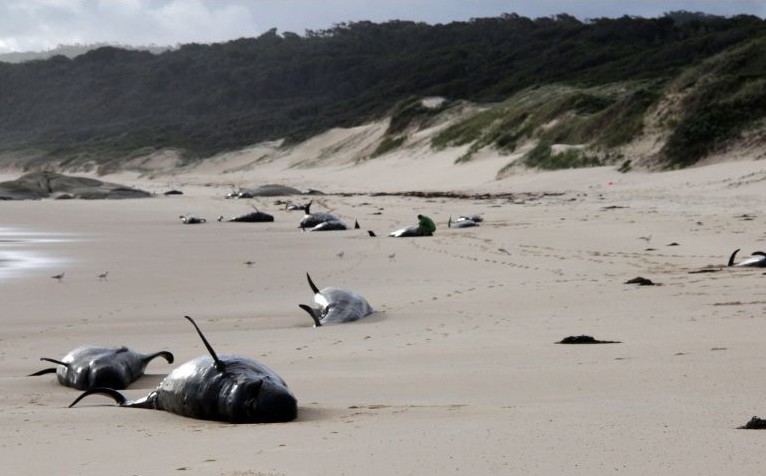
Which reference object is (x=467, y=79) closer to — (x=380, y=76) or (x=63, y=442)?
(x=380, y=76)

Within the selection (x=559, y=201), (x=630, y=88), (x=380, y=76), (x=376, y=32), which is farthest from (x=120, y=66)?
(x=559, y=201)

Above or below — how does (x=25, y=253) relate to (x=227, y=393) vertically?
below

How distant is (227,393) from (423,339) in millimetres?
3005

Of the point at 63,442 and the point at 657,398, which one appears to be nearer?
the point at 63,442

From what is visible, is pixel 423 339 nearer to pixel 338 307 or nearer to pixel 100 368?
pixel 338 307

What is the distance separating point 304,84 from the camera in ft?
351

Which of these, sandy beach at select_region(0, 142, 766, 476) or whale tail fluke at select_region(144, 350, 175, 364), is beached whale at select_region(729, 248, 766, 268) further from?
whale tail fluke at select_region(144, 350, 175, 364)

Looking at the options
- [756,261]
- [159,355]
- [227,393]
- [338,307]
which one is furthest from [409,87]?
[227,393]

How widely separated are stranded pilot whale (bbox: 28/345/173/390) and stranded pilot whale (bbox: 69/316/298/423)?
117cm

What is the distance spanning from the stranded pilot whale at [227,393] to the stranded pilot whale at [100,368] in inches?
46.1

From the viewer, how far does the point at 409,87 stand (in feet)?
245

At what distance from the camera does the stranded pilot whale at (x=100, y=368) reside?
5.82m

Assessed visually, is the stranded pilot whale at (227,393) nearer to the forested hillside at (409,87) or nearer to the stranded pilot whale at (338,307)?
the stranded pilot whale at (338,307)

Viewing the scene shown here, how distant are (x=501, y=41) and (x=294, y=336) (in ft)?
318
